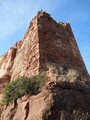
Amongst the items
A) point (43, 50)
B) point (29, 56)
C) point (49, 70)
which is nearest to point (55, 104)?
point (49, 70)

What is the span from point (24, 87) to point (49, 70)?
6.74ft

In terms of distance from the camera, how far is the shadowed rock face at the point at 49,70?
1084 cm

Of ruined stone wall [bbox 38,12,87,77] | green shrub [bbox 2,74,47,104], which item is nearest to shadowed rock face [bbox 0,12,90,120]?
ruined stone wall [bbox 38,12,87,77]

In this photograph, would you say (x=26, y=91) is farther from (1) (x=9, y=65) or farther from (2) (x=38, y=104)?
(1) (x=9, y=65)

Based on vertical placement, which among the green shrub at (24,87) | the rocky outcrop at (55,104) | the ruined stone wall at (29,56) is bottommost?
the rocky outcrop at (55,104)

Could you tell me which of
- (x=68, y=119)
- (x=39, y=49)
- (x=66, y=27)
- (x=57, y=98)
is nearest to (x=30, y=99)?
(x=57, y=98)

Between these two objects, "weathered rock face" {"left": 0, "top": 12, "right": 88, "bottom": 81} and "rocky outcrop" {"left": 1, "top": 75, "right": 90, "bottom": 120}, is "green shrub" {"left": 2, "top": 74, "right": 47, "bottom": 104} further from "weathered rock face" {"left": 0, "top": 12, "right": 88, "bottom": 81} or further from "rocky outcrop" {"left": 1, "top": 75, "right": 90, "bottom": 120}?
"weathered rock face" {"left": 0, "top": 12, "right": 88, "bottom": 81}

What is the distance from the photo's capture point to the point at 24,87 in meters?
12.5

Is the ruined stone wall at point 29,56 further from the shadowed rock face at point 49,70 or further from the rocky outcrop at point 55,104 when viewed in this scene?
the rocky outcrop at point 55,104

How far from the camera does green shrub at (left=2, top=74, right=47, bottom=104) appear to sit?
12334mm

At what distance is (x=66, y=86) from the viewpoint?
11.8 metres

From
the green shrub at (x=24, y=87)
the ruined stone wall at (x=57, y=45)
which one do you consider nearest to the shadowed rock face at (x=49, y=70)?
the ruined stone wall at (x=57, y=45)

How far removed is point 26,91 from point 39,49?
11.8ft

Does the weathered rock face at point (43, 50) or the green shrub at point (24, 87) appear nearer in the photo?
the green shrub at point (24, 87)
